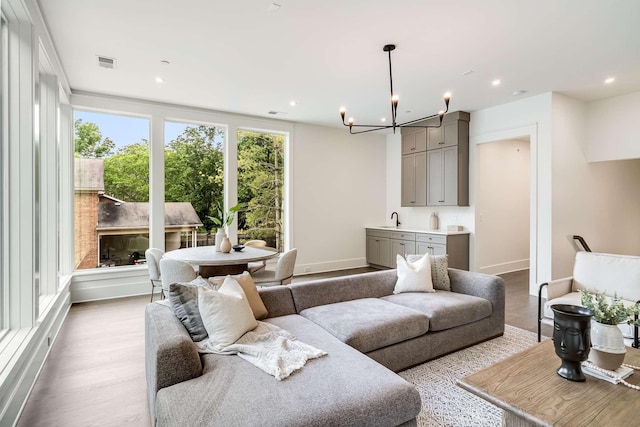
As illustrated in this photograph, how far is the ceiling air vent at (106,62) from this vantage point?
11.9ft

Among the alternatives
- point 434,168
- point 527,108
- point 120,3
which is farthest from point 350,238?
point 120,3

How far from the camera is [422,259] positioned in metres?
3.62

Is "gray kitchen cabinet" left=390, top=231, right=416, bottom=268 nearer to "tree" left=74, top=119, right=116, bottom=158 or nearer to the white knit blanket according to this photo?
the white knit blanket

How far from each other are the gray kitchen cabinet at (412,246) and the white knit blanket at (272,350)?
4.19 meters

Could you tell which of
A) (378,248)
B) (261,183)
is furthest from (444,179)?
(261,183)

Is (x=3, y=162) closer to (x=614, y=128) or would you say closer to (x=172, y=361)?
(x=172, y=361)

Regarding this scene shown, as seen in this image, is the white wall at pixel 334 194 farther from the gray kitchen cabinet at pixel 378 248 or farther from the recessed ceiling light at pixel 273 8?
the recessed ceiling light at pixel 273 8

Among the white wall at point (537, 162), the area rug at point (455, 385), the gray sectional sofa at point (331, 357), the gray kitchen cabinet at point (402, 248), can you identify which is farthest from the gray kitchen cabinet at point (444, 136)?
the area rug at point (455, 385)

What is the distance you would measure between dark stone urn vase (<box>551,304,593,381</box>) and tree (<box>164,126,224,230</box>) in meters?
4.76

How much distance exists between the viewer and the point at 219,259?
11.9ft

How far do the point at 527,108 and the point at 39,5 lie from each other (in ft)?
19.7

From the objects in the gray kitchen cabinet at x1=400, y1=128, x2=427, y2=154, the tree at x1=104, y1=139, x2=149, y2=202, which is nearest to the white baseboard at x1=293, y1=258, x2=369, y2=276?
the gray kitchen cabinet at x1=400, y1=128, x2=427, y2=154

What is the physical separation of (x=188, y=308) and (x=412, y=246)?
4830 millimetres

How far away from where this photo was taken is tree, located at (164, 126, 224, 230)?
532 cm
